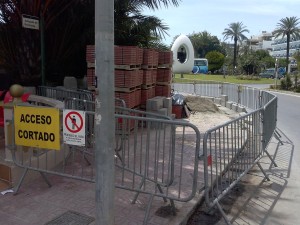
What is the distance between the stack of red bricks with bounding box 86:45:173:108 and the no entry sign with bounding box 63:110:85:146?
510 centimetres

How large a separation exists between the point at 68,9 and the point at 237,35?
95741 millimetres

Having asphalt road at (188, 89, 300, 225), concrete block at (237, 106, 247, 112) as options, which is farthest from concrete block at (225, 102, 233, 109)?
asphalt road at (188, 89, 300, 225)

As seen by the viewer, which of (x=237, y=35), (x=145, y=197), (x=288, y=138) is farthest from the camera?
(x=237, y=35)

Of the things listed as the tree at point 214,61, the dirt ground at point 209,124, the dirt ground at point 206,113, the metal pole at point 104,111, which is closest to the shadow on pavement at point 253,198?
the dirt ground at point 209,124

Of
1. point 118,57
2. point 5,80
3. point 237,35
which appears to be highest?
point 237,35

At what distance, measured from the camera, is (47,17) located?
10.6 metres

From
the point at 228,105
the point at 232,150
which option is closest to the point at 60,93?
the point at 232,150

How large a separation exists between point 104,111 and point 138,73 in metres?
7.15

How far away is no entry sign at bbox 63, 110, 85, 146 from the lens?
4.34 m

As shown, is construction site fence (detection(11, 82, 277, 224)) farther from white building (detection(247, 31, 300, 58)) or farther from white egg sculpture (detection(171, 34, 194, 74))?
white building (detection(247, 31, 300, 58))

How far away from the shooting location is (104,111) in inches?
124

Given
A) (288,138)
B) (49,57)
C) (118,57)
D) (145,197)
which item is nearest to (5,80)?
(49,57)

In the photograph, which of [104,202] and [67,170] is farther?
[67,170]

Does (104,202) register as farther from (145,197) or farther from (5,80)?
(5,80)
